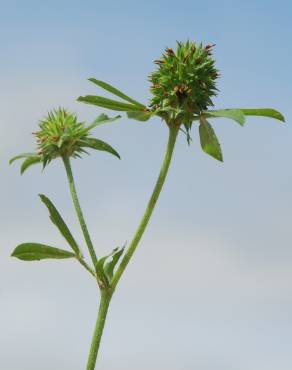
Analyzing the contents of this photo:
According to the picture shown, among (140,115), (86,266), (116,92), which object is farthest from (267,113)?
(86,266)

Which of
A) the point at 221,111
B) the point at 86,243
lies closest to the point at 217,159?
the point at 221,111

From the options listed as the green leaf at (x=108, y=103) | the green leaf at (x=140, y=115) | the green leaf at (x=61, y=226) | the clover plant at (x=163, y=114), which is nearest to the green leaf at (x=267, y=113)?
the clover plant at (x=163, y=114)

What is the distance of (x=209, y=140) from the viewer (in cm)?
498

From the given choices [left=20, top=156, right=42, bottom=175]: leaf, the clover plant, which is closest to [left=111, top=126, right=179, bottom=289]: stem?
the clover plant

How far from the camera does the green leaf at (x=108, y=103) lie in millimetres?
4970

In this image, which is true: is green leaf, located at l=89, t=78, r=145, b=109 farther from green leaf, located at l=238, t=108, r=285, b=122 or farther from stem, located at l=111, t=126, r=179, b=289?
green leaf, located at l=238, t=108, r=285, b=122

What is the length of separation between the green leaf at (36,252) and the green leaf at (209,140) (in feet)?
3.97

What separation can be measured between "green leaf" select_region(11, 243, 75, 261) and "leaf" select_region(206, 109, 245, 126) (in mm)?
1385

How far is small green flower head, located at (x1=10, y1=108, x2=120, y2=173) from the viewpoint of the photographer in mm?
5363

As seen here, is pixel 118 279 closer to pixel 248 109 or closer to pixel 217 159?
pixel 217 159

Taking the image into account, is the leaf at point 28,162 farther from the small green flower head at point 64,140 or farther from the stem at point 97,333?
the stem at point 97,333

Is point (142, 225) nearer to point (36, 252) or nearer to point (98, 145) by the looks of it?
point (36, 252)

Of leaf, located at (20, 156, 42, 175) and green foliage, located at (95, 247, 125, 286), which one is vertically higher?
leaf, located at (20, 156, 42, 175)

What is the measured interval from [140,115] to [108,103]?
27 cm
